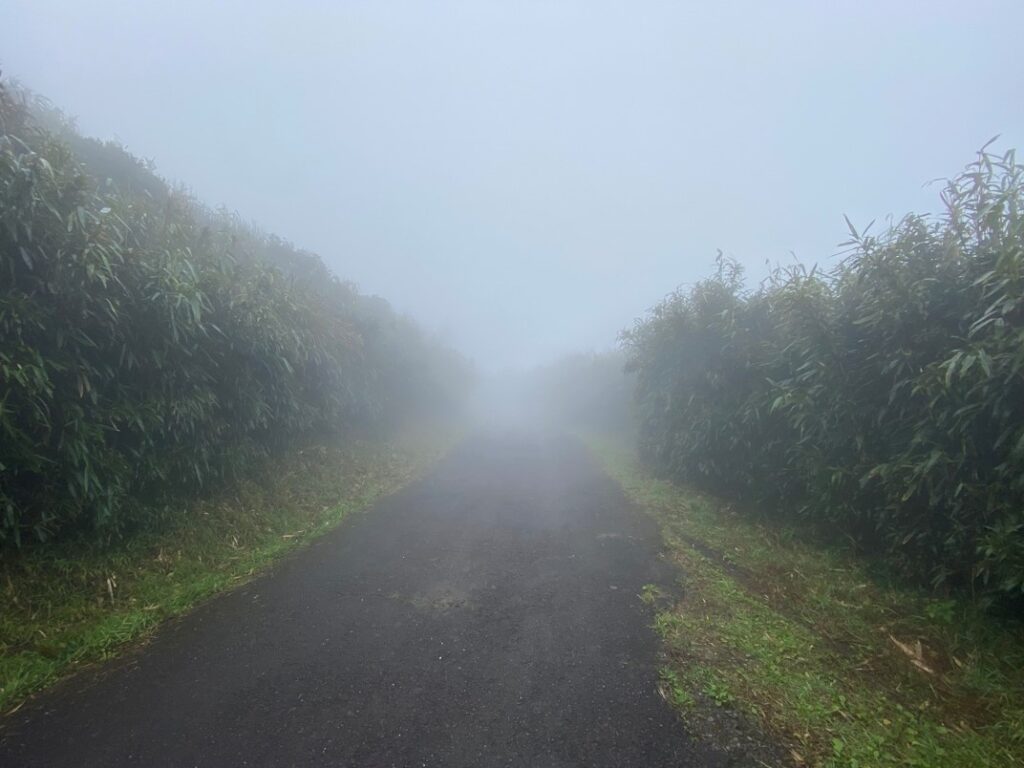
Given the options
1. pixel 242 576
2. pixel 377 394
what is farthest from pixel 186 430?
pixel 377 394

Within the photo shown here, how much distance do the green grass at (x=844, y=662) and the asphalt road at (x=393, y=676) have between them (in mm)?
468

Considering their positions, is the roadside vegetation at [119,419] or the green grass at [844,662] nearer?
the green grass at [844,662]

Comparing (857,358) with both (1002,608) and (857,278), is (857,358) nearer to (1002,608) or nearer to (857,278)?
(857,278)

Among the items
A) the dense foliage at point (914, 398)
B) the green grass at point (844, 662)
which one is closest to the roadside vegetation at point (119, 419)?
the green grass at point (844, 662)

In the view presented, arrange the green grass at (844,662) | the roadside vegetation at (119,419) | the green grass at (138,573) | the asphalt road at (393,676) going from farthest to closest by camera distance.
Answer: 1. the roadside vegetation at (119,419)
2. the green grass at (138,573)
3. the green grass at (844,662)
4. the asphalt road at (393,676)

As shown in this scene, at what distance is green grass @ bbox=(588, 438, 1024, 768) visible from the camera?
2.75 meters

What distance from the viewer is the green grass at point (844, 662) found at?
2746 mm

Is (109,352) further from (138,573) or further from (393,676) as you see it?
(393,676)

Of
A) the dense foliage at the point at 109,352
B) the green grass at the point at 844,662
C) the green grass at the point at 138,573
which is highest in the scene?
the dense foliage at the point at 109,352

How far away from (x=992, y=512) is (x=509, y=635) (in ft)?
13.2

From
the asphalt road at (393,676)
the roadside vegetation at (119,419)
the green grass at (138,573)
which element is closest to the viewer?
the asphalt road at (393,676)

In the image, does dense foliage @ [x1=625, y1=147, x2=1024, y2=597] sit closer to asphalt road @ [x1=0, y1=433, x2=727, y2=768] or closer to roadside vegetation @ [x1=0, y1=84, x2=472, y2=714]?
asphalt road @ [x1=0, y1=433, x2=727, y2=768]

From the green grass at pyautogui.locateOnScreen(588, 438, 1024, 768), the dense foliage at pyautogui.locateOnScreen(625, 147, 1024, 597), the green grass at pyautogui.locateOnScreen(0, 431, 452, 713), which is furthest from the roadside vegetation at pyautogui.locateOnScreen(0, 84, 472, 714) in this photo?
the dense foliage at pyautogui.locateOnScreen(625, 147, 1024, 597)

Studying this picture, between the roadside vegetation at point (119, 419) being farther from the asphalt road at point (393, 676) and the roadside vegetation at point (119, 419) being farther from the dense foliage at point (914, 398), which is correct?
the dense foliage at point (914, 398)
